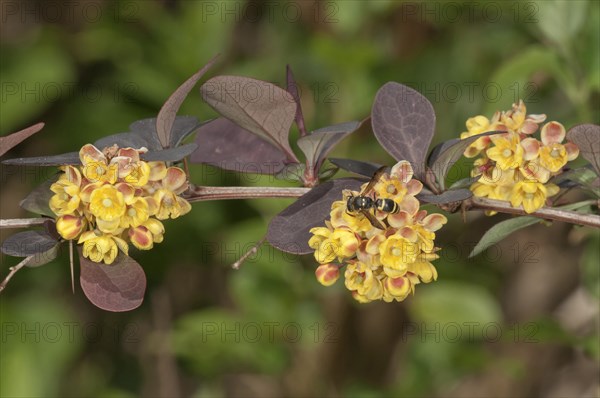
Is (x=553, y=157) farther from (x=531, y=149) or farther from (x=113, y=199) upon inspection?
(x=113, y=199)

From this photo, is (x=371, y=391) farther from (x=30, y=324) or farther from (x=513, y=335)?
(x=30, y=324)

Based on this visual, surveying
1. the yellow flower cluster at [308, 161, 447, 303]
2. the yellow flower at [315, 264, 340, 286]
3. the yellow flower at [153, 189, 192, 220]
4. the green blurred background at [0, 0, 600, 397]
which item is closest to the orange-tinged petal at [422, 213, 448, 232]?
the yellow flower cluster at [308, 161, 447, 303]

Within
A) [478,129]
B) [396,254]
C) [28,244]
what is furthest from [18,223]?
[478,129]

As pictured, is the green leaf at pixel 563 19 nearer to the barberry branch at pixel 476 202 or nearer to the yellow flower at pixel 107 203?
the barberry branch at pixel 476 202

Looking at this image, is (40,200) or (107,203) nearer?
(107,203)

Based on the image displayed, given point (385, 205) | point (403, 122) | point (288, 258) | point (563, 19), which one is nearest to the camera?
point (385, 205)

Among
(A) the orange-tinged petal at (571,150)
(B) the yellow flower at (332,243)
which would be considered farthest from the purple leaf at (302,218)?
(A) the orange-tinged petal at (571,150)
